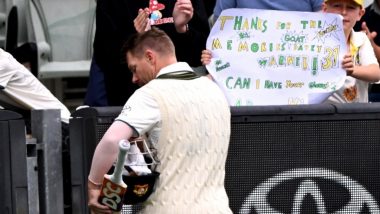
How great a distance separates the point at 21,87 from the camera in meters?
8.32

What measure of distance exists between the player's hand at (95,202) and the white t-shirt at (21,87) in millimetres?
2343

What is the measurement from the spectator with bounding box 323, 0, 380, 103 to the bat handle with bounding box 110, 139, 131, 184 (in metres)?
1.93

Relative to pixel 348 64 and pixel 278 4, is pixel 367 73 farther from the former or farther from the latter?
pixel 278 4

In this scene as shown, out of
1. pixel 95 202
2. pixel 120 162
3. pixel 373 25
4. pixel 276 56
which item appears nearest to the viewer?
pixel 120 162

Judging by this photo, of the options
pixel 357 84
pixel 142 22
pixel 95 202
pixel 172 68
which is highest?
pixel 172 68

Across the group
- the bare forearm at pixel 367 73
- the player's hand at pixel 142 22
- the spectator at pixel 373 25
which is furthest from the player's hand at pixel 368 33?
the player's hand at pixel 142 22

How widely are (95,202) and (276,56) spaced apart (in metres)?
1.71

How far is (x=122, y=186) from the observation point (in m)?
5.67

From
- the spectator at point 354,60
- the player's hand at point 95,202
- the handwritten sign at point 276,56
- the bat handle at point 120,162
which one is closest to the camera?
the bat handle at point 120,162

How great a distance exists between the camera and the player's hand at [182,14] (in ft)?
24.3

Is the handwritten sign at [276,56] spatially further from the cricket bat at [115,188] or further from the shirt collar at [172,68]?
the cricket bat at [115,188]

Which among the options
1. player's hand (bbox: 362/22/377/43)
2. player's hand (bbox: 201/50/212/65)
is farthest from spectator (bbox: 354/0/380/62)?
player's hand (bbox: 201/50/212/65)

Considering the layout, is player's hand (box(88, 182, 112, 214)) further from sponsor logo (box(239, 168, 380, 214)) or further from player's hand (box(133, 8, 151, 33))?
player's hand (box(133, 8, 151, 33))

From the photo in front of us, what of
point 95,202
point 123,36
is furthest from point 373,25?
point 95,202
